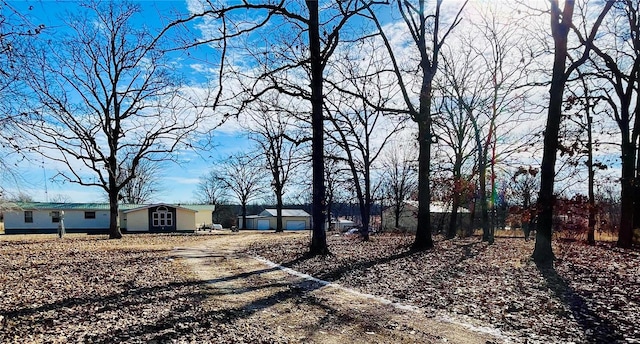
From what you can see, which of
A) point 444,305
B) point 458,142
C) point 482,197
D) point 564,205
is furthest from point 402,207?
point 444,305

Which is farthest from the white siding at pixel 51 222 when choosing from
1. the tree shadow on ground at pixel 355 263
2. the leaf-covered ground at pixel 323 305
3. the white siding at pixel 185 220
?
the tree shadow on ground at pixel 355 263

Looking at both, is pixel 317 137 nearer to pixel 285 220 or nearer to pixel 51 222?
pixel 51 222

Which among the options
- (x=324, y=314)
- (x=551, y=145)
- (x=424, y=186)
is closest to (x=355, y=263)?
(x=424, y=186)

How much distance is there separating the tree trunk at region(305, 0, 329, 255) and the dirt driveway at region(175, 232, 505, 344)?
3.31 m

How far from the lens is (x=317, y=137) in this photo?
11.9 metres

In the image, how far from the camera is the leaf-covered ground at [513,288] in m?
4.74

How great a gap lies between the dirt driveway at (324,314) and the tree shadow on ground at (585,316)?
1095mm

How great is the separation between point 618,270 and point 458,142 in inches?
596

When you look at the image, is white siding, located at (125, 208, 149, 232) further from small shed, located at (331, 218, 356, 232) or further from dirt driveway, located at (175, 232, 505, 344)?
dirt driveway, located at (175, 232, 505, 344)

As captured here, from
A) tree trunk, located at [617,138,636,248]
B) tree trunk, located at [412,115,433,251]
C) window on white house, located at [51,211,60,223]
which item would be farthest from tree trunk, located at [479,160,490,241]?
window on white house, located at [51,211,60,223]

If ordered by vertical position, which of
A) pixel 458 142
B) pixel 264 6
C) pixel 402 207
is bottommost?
pixel 402 207

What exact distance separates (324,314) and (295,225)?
54715mm

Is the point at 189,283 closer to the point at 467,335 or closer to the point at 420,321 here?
the point at 420,321

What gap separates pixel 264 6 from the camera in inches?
423
